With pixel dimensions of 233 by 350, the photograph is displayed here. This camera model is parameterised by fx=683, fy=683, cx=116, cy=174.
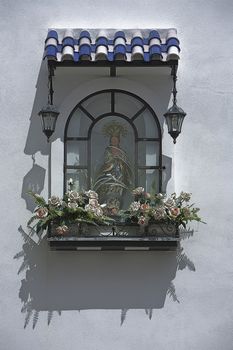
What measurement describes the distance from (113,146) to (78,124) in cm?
58

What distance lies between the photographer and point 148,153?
31.0ft

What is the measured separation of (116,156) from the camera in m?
9.42

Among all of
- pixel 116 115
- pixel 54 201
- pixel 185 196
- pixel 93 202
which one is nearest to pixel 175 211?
pixel 185 196

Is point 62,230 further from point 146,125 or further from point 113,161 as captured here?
point 146,125

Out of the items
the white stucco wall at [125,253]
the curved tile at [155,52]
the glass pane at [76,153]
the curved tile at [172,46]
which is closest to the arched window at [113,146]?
the glass pane at [76,153]

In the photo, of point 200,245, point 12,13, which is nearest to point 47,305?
point 200,245

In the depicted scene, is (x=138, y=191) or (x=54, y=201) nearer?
(x=54, y=201)

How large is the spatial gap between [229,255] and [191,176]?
1193mm

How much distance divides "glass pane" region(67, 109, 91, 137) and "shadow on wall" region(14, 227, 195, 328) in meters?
1.54

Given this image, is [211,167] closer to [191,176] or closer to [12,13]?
[191,176]

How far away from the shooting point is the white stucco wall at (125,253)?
9125mm

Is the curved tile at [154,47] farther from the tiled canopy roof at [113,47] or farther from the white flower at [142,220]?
the white flower at [142,220]

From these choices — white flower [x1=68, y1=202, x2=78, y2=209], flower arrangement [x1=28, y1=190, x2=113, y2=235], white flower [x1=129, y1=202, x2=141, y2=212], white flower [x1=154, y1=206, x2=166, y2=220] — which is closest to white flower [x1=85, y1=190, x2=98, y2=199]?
flower arrangement [x1=28, y1=190, x2=113, y2=235]

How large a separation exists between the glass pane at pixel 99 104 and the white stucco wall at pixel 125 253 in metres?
0.16
